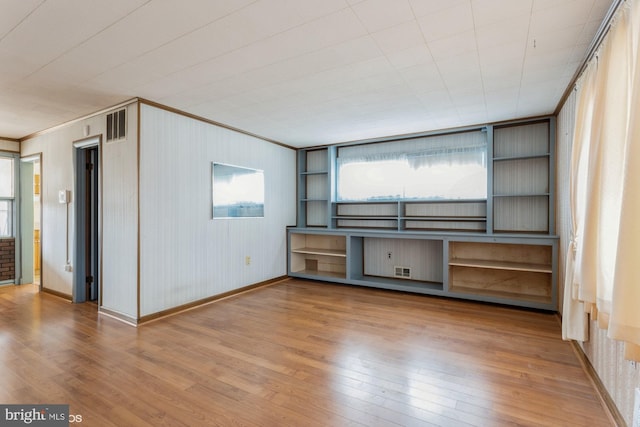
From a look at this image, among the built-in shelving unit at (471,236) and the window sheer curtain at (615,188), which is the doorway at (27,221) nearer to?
the built-in shelving unit at (471,236)

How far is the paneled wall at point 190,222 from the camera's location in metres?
3.50

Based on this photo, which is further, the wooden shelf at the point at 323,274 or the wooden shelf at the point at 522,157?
the wooden shelf at the point at 323,274

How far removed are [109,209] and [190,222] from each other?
881mm

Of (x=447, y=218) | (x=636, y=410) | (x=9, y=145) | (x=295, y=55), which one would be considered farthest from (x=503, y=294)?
(x=9, y=145)

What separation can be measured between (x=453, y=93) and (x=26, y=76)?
392 centimetres

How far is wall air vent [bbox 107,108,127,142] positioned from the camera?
3.50 meters

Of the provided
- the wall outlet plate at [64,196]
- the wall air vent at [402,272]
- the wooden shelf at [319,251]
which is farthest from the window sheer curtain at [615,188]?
the wall outlet plate at [64,196]

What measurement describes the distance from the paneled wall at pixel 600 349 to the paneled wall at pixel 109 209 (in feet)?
13.0

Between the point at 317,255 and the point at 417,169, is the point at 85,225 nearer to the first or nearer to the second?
the point at 317,255

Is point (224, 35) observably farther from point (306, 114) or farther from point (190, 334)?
point (190, 334)

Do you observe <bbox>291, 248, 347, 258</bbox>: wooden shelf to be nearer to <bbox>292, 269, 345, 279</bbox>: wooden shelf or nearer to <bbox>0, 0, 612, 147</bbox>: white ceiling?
<bbox>292, 269, 345, 279</bbox>: wooden shelf

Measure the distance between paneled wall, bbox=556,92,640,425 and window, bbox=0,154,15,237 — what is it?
24.5 feet

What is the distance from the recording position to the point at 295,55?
7.97 feet

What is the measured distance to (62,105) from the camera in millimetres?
3531
